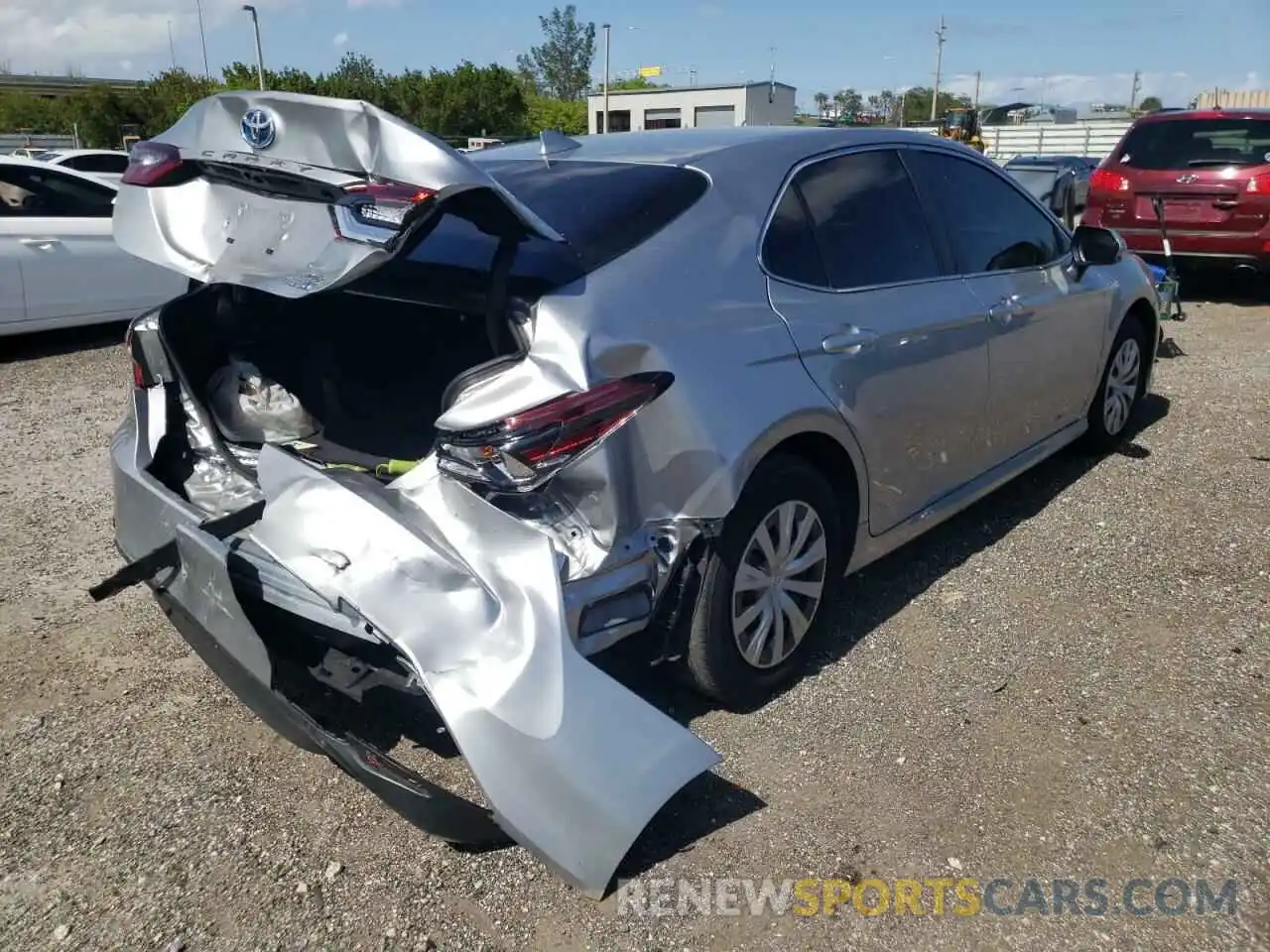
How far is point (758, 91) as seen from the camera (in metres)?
51.1

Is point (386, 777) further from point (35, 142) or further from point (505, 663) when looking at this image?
point (35, 142)

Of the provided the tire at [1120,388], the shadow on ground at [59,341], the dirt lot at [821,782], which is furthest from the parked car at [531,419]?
the shadow on ground at [59,341]

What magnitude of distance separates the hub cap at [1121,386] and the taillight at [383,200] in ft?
13.4

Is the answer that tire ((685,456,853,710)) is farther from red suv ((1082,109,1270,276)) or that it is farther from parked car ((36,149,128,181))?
parked car ((36,149,128,181))

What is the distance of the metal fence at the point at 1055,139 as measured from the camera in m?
39.5

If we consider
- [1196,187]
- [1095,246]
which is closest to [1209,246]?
[1196,187]

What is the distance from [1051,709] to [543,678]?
6.02ft

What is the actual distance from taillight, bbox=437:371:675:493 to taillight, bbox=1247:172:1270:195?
9158 mm

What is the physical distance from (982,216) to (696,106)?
58.4 metres

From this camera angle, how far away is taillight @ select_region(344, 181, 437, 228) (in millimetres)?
2305

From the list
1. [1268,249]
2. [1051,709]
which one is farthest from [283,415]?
[1268,249]

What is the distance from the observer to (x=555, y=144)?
11.7 feet

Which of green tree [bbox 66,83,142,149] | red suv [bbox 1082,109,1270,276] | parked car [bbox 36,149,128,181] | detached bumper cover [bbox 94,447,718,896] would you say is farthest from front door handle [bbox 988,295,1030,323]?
green tree [bbox 66,83,142,149]

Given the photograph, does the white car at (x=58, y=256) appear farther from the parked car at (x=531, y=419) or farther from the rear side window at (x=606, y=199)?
the rear side window at (x=606, y=199)
